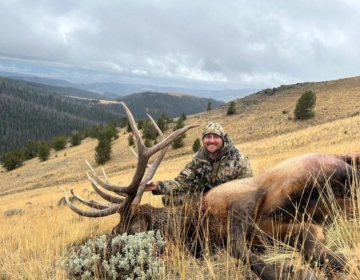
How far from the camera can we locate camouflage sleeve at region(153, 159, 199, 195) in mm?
4473

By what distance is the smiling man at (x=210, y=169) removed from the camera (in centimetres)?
446

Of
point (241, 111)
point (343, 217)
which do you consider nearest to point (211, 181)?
point (343, 217)

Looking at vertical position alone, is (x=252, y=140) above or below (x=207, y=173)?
below

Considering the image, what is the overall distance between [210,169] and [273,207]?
1.42m

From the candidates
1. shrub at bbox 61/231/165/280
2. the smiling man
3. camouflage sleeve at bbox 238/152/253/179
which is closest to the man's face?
the smiling man

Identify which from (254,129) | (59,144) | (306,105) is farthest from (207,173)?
(59,144)

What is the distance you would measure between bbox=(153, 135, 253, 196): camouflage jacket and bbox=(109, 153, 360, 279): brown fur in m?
0.85

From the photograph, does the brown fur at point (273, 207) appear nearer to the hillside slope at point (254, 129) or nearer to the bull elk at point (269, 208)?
the bull elk at point (269, 208)

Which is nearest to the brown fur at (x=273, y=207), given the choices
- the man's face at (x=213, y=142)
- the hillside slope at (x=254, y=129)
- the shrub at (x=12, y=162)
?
the man's face at (x=213, y=142)

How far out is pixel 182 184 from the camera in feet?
15.4

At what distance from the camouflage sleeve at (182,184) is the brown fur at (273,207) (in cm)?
87

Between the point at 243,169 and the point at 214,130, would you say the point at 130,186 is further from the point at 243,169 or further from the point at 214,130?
the point at 243,169

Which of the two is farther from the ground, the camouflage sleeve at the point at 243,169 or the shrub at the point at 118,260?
the camouflage sleeve at the point at 243,169

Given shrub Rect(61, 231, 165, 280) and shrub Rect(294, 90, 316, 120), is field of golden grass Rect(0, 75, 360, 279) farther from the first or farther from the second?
shrub Rect(61, 231, 165, 280)
